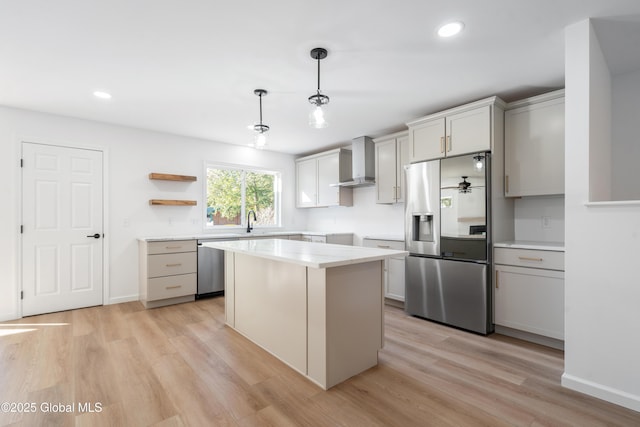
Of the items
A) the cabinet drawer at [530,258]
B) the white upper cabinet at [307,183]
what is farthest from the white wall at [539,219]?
the white upper cabinet at [307,183]

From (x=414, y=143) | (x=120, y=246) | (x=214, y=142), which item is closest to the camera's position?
(x=414, y=143)

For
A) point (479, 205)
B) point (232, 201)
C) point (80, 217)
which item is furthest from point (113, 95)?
point (479, 205)

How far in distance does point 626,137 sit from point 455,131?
1400mm

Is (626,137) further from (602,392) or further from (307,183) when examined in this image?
(307,183)

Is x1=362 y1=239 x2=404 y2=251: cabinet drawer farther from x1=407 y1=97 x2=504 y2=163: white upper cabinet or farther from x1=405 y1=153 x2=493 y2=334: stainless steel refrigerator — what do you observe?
x1=407 y1=97 x2=504 y2=163: white upper cabinet

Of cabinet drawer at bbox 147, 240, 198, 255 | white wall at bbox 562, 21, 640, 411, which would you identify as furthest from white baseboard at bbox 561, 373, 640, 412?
cabinet drawer at bbox 147, 240, 198, 255

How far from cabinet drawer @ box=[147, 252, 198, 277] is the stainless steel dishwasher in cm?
10

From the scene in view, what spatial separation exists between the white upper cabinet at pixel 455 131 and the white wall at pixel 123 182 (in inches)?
125

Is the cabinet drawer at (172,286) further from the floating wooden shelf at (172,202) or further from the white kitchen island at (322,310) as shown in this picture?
the white kitchen island at (322,310)

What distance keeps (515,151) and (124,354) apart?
13.6ft

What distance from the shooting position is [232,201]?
5.41 m

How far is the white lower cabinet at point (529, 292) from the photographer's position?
2.65 metres

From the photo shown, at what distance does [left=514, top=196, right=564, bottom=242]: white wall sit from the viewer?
3113 millimetres

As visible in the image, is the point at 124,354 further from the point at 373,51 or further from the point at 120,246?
the point at 373,51
